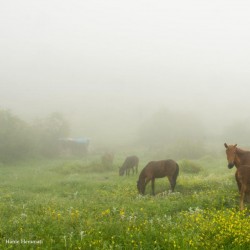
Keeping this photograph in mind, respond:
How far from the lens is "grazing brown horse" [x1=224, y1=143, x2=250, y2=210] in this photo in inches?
532

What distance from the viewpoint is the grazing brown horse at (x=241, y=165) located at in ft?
44.3

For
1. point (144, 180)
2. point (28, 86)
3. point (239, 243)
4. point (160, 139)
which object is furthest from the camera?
point (28, 86)

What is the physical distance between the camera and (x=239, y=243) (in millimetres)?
9352

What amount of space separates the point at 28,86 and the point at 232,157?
6230 inches

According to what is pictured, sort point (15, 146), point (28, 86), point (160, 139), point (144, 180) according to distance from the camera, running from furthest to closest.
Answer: point (28, 86) → point (160, 139) → point (15, 146) → point (144, 180)

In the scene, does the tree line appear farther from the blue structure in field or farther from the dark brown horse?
the dark brown horse

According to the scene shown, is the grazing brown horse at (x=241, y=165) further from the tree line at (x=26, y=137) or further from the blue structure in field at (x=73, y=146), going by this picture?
the blue structure in field at (x=73, y=146)

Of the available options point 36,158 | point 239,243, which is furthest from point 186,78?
point 239,243

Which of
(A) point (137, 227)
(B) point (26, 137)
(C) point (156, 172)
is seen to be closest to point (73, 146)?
(B) point (26, 137)

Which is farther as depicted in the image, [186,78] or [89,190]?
[186,78]

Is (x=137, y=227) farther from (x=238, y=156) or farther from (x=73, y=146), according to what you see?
(x=73, y=146)

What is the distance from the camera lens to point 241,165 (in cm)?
1497

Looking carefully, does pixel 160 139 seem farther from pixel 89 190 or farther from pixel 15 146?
pixel 89 190

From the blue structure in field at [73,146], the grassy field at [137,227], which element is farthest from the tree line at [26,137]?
the grassy field at [137,227]
